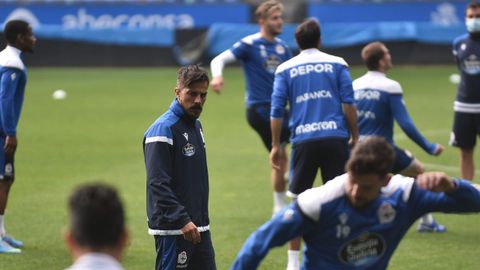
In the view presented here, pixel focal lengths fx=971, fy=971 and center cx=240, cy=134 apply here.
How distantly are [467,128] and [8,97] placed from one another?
19.6 feet

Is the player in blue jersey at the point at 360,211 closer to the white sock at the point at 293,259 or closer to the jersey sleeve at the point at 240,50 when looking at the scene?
the white sock at the point at 293,259

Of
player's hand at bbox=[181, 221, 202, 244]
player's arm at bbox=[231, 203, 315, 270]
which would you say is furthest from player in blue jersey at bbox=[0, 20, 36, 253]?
player's arm at bbox=[231, 203, 315, 270]

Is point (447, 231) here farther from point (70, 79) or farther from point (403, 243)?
point (70, 79)

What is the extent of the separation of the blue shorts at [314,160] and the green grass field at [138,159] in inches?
35.8

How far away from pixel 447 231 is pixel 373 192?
6.33 meters

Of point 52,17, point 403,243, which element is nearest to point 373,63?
point 403,243

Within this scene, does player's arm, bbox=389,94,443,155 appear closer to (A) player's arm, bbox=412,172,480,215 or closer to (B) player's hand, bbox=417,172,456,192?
(A) player's arm, bbox=412,172,480,215

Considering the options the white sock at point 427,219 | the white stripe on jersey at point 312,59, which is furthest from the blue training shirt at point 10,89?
the white sock at point 427,219

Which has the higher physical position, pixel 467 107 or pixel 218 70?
pixel 218 70

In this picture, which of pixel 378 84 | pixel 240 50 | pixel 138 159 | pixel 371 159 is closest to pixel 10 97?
pixel 240 50

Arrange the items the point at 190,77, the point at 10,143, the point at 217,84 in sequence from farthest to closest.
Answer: the point at 217,84 < the point at 10,143 < the point at 190,77

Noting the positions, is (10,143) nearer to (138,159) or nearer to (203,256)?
(203,256)

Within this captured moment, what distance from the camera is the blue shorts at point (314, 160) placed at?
9.29m

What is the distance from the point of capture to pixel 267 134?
12328 mm
